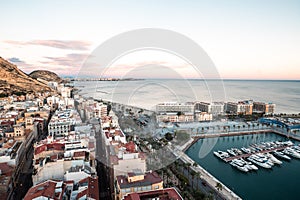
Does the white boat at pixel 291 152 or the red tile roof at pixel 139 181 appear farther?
the white boat at pixel 291 152

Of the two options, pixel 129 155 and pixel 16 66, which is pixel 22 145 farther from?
pixel 16 66

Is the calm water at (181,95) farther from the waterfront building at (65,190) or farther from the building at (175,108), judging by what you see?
the waterfront building at (65,190)

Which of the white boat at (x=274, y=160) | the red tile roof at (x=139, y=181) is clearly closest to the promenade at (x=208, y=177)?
the red tile roof at (x=139, y=181)

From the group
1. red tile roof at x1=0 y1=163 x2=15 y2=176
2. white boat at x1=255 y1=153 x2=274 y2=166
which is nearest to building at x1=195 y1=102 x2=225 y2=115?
white boat at x1=255 y1=153 x2=274 y2=166

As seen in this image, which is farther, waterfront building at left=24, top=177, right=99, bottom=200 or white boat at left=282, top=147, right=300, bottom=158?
white boat at left=282, top=147, right=300, bottom=158

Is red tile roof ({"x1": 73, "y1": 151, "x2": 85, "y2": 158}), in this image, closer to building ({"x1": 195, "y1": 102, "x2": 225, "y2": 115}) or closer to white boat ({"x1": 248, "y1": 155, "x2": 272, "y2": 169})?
white boat ({"x1": 248, "y1": 155, "x2": 272, "y2": 169})

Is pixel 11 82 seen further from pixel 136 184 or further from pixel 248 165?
pixel 248 165

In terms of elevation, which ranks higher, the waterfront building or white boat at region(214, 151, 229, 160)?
the waterfront building
